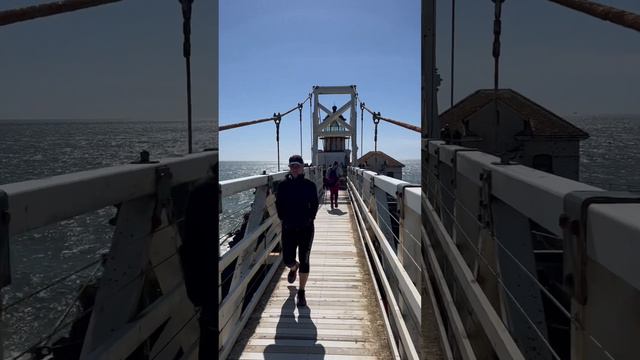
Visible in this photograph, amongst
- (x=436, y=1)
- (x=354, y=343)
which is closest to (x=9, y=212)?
(x=436, y=1)

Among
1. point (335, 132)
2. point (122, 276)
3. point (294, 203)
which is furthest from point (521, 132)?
point (335, 132)

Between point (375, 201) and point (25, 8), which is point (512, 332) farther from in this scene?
point (375, 201)

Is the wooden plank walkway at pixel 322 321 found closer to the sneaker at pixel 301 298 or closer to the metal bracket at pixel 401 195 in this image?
the sneaker at pixel 301 298

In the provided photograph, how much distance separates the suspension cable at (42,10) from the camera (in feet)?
3.08

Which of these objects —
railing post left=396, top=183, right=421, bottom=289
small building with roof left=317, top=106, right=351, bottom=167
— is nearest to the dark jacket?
railing post left=396, top=183, right=421, bottom=289

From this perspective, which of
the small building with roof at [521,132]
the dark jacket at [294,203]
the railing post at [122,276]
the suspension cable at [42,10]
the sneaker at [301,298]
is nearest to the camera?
the suspension cable at [42,10]

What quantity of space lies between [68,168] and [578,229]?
121 cm

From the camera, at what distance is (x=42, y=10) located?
40.9 inches

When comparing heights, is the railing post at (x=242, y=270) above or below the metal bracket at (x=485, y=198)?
below

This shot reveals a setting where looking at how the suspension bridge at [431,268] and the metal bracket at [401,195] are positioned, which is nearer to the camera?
the suspension bridge at [431,268]

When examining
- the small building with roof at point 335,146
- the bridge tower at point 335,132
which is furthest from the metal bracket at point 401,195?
the small building with roof at point 335,146

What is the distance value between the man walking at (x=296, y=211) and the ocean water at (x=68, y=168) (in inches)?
126

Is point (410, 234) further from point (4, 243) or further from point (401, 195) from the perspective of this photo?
point (4, 243)

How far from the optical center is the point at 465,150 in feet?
6.60
